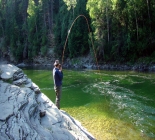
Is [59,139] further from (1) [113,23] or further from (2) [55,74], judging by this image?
(1) [113,23]

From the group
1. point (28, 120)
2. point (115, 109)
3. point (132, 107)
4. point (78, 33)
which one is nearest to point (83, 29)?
point (78, 33)

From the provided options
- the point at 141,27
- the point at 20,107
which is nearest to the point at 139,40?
the point at 141,27

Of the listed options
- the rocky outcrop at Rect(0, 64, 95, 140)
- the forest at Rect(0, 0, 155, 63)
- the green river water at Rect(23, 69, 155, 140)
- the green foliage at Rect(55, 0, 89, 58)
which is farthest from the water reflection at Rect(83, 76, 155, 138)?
the green foliage at Rect(55, 0, 89, 58)

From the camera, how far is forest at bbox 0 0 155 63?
30.1m

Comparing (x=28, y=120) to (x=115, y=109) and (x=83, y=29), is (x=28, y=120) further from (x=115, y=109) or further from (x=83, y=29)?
(x=83, y=29)

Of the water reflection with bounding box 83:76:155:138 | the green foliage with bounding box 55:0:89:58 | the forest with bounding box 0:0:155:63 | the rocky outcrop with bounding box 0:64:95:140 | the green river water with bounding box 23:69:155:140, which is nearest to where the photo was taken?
the rocky outcrop with bounding box 0:64:95:140

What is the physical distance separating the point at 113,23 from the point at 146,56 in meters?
7.17

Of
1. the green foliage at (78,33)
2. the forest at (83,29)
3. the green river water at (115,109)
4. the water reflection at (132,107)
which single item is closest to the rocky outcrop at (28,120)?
the green river water at (115,109)

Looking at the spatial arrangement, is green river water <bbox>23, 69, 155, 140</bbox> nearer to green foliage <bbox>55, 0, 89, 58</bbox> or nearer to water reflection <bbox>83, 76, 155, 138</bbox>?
water reflection <bbox>83, 76, 155, 138</bbox>

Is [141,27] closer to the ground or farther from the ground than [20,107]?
farther from the ground

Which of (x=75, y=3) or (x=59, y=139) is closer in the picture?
(x=59, y=139)

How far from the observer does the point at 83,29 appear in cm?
4088

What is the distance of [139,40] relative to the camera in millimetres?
30328

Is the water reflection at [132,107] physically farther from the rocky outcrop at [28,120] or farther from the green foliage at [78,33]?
the green foliage at [78,33]
